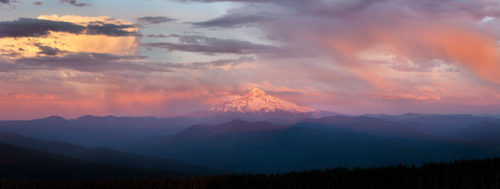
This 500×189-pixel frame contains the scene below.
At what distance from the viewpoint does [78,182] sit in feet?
30.3

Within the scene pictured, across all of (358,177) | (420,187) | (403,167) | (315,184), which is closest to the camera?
(420,187)

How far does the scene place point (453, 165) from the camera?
11867 mm

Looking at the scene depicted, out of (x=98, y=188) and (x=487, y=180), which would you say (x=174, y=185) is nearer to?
(x=98, y=188)

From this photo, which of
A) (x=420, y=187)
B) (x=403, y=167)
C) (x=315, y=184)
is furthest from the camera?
(x=403, y=167)

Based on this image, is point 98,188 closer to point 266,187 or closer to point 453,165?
point 266,187

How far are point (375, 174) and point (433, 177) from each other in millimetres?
1389

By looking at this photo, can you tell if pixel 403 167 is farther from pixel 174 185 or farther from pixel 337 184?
pixel 174 185

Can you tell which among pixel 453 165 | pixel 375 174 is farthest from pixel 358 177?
pixel 453 165

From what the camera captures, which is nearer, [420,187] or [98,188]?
[420,187]

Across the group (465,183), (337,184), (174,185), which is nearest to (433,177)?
(465,183)

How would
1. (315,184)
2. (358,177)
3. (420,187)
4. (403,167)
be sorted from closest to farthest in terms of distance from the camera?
(420,187), (315,184), (358,177), (403,167)

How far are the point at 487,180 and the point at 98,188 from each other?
358 inches

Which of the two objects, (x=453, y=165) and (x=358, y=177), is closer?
(x=358, y=177)

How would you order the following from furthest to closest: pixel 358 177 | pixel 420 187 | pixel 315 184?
pixel 358 177 < pixel 315 184 < pixel 420 187
